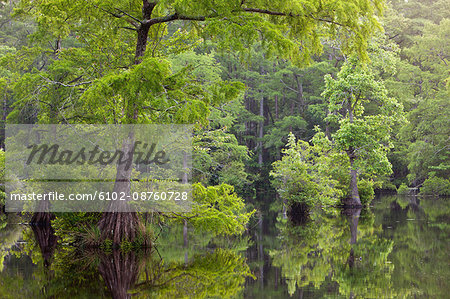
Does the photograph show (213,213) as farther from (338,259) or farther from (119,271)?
(119,271)

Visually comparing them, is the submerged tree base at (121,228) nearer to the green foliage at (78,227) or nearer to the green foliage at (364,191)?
the green foliage at (78,227)

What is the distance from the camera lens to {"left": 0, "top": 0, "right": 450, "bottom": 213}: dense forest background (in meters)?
10.2

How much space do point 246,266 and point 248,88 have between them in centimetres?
866

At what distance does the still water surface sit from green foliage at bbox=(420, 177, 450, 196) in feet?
54.0

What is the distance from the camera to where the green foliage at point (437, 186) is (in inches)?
1105

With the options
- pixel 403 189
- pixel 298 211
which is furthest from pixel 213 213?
pixel 403 189

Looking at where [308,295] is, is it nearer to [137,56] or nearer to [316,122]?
[137,56]

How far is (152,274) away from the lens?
287 inches

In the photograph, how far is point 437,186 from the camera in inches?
1111

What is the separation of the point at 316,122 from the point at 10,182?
81.7 feet

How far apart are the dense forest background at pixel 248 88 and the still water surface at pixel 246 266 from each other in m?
2.57

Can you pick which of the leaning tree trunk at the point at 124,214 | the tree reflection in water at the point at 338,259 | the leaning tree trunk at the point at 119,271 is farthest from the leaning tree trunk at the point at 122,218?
the tree reflection in water at the point at 338,259

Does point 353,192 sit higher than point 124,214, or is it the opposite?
point 353,192

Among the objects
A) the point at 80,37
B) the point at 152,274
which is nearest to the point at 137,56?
the point at 80,37
